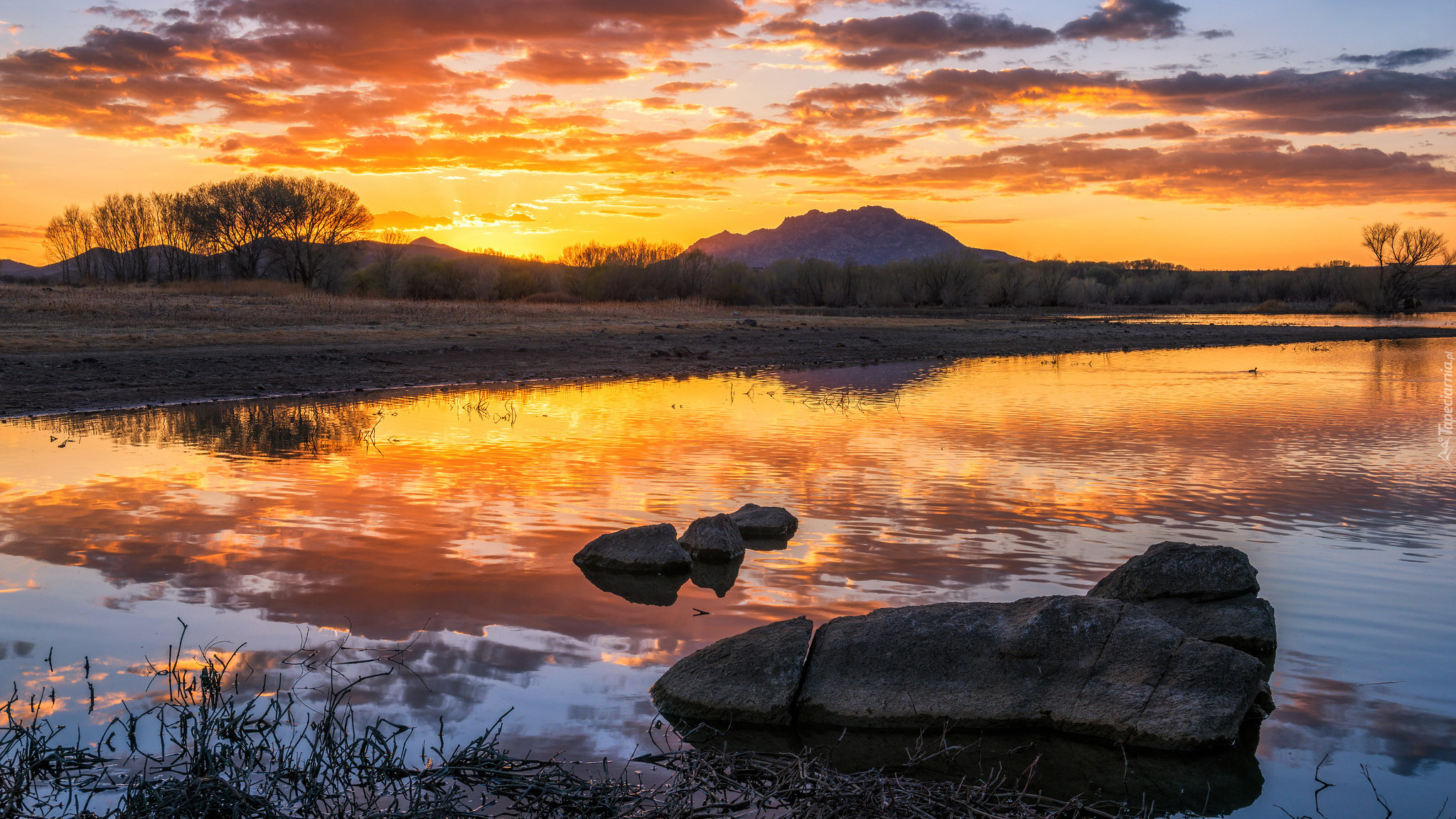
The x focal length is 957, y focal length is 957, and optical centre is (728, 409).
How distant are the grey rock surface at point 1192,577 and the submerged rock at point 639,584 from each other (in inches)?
131

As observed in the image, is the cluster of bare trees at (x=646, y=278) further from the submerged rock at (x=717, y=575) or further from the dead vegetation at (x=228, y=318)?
the submerged rock at (x=717, y=575)

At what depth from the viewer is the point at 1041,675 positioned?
211 inches

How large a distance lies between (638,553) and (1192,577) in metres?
4.16

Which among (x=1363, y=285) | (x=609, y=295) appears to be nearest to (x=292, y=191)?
(x=609, y=295)

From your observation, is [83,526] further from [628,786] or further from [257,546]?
[628,786]

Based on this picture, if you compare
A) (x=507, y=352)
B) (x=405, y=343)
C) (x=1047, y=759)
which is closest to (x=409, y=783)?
(x=1047, y=759)

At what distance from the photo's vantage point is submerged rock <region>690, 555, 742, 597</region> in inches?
305

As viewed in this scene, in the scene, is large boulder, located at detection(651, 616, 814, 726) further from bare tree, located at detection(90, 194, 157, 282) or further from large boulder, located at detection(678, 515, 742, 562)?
bare tree, located at detection(90, 194, 157, 282)

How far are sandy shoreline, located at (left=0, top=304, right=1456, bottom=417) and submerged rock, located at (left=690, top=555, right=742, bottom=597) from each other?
1568cm

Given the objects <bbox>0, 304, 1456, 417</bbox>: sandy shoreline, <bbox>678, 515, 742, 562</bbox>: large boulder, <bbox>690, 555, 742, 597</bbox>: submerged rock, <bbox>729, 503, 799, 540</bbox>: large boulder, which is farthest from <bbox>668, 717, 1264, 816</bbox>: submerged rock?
<bbox>0, 304, 1456, 417</bbox>: sandy shoreline

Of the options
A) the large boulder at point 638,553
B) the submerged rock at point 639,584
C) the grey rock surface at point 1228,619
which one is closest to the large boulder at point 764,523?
the large boulder at point 638,553

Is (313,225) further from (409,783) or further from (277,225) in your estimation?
(409,783)

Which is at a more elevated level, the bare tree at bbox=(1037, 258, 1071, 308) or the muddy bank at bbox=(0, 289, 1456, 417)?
the bare tree at bbox=(1037, 258, 1071, 308)

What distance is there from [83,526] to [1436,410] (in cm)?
2211
